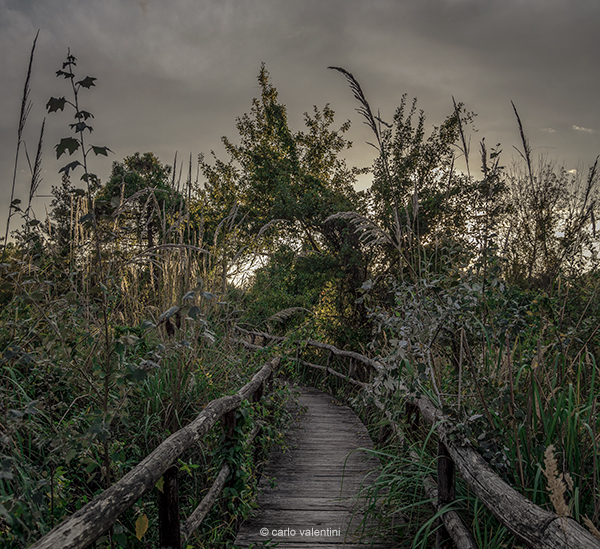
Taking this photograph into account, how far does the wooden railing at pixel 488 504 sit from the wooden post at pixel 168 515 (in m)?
1.15

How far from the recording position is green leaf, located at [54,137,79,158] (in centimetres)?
142

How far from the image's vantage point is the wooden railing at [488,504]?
3.11 ft

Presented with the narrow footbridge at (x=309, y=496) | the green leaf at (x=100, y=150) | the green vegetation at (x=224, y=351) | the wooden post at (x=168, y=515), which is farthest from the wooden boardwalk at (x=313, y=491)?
the green leaf at (x=100, y=150)

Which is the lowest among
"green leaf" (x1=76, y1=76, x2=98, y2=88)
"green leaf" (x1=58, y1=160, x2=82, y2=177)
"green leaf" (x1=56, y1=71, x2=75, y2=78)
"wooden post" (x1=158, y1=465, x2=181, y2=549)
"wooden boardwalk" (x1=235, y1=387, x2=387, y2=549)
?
"wooden boardwalk" (x1=235, y1=387, x2=387, y2=549)

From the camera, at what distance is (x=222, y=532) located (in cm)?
221

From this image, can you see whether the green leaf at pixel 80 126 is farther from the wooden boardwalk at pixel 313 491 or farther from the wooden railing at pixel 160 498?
the wooden boardwalk at pixel 313 491

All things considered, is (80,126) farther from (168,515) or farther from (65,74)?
(168,515)

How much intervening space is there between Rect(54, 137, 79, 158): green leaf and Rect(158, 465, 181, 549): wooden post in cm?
130

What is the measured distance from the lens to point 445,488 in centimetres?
175

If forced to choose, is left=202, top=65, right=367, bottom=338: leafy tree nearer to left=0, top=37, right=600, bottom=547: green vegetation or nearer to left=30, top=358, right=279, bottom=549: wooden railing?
left=0, top=37, right=600, bottom=547: green vegetation

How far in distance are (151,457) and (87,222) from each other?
0.93 meters

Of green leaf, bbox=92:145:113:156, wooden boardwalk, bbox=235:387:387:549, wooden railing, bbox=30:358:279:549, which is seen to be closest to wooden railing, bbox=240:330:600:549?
wooden boardwalk, bbox=235:387:387:549

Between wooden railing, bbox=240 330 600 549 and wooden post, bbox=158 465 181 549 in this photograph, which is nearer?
wooden railing, bbox=240 330 600 549

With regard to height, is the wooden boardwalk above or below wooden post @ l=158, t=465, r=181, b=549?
below
